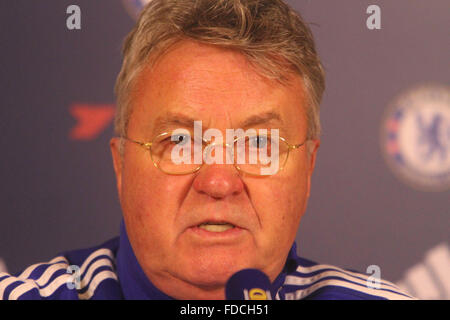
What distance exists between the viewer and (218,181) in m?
1.13

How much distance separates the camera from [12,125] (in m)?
1.58

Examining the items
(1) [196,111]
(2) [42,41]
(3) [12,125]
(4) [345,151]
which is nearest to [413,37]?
(4) [345,151]

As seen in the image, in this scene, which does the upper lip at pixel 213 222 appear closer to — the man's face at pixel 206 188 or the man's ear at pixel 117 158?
the man's face at pixel 206 188

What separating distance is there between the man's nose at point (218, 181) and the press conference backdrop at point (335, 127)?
53cm

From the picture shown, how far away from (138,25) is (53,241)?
2.20ft

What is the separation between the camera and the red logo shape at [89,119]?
1.60 m

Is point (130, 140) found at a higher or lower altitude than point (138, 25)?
lower

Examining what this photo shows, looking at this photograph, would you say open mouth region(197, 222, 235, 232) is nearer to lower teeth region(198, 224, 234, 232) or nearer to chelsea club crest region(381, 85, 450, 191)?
lower teeth region(198, 224, 234, 232)

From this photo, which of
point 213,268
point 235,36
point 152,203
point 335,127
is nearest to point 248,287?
point 213,268

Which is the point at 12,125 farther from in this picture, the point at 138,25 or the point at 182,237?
the point at 182,237

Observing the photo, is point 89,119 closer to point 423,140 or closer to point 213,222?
point 213,222

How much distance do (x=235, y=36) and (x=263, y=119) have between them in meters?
0.18

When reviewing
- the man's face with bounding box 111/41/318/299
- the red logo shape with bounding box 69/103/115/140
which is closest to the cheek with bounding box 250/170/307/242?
the man's face with bounding box 111/41/318/299
